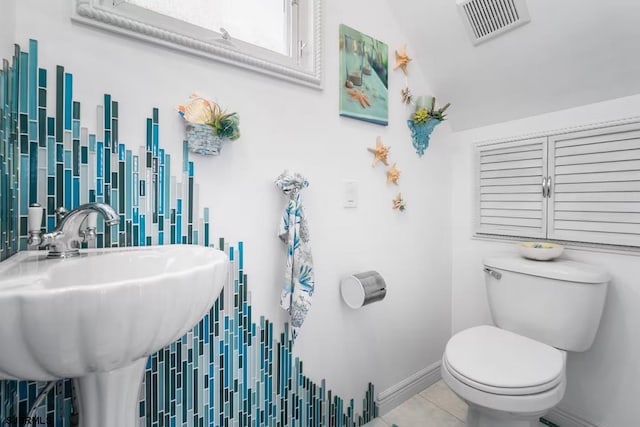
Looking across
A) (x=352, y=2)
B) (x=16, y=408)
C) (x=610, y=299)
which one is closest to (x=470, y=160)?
(x=610, y=299)

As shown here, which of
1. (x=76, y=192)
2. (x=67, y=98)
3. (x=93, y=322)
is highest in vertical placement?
(x=67, y=98)

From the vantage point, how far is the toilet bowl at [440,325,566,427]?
39.4 inches

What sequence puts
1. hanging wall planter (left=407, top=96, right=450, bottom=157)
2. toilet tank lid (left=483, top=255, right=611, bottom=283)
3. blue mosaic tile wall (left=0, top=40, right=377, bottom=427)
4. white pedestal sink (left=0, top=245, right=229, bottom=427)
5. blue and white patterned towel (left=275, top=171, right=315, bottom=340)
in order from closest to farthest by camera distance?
1. white pedestal sink (left=0, top=245, right=229, bottom=427)
2. blue mosaic tile wall (left=0, top=40, right=377, bottom=427)
3. blue and white patterned towel (left=275, top=171, right=315, bottom=340)
4. toilet tank lid (left=483, top=255, right=611, bottom=283)
5. hanging wall planter (left=407, top=96, right=450, bottom=157)

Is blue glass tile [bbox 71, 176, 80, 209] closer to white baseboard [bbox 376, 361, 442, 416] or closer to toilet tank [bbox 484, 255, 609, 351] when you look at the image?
white baseboard [bbox 376, 361, 442, 416]

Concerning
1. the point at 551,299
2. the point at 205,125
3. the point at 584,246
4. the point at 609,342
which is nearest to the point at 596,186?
the point at 584,246

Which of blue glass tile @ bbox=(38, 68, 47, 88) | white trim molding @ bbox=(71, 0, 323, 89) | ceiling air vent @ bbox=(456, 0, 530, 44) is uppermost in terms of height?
ceiling air vent @ bbox=(456, 0, 530, 44)

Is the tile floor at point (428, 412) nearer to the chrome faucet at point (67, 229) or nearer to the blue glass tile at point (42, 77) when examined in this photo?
the chrome faucet at point (67, 229)

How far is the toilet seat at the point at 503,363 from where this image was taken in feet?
3.33

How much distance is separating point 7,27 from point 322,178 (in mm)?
1021

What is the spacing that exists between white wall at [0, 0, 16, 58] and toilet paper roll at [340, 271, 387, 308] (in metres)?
1.29

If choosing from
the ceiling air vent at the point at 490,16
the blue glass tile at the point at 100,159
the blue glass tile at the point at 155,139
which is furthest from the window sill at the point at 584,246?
the blue glass tile at the point at 100,159

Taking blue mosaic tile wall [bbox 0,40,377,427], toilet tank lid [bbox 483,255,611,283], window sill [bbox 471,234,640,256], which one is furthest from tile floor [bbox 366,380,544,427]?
window sill [bbox 471,234,640,256]

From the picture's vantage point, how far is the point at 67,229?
805mm

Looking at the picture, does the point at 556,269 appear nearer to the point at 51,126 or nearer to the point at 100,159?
the point at 100,159
